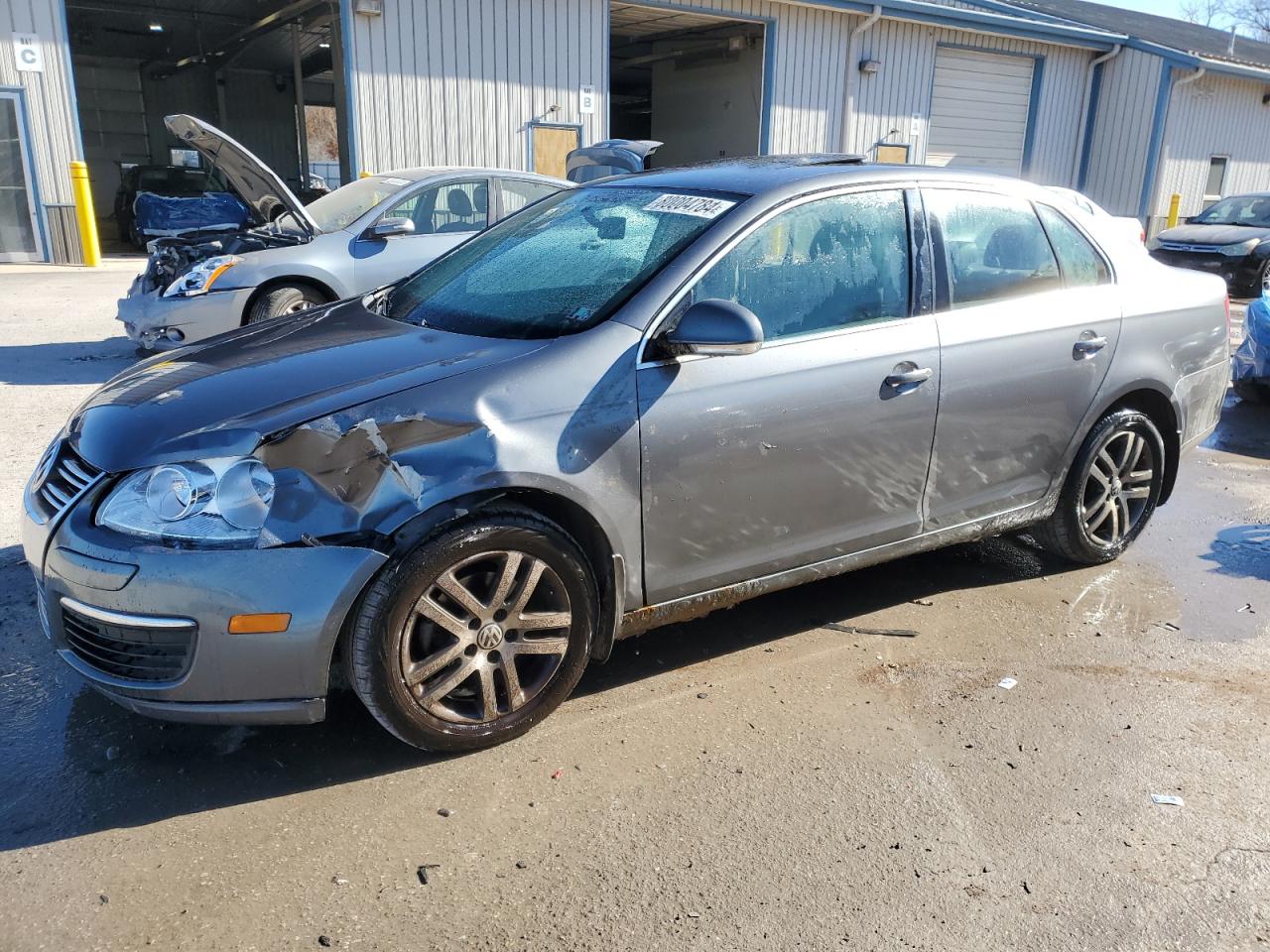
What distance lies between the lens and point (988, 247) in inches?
152

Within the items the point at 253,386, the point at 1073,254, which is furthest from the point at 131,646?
the point at 1073,254

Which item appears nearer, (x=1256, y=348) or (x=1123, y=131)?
(x=1256, y=348)

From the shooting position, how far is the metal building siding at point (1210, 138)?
A: 23.2 m

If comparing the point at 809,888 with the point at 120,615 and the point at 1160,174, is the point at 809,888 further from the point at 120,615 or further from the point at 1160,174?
the point at 1160,174

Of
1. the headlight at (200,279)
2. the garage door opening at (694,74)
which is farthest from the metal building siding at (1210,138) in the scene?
the headlight at (200,279)

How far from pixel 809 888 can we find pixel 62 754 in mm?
2183

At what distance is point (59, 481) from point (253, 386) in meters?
0.62

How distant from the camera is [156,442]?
2.75m

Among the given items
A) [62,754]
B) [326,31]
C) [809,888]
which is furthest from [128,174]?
[809,888]

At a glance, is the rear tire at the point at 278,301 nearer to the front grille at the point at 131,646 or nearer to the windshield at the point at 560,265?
the windshield at the point at 560,265

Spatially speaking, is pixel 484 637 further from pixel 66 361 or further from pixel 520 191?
pixel 66 361

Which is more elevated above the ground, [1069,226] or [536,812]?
[1069,226]

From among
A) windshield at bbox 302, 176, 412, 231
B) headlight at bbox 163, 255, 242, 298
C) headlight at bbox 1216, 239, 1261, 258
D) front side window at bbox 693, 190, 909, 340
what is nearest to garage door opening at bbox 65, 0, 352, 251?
windshield at bbox 302, 176, 412, 231

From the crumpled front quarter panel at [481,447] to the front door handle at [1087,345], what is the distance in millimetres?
1987
